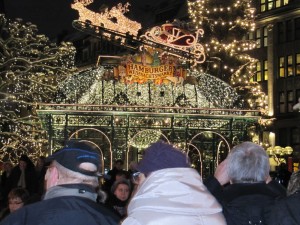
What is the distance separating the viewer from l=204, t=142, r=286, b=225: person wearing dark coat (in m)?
4.75

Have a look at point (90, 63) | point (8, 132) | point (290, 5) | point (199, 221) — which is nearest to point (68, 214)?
point (199, 221)

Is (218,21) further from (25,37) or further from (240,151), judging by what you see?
(240,151)

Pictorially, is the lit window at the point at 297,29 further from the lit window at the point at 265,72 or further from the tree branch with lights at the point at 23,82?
the tree branch with lights at the point at 23,82

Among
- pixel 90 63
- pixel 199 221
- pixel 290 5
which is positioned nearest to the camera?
pixel 199 221

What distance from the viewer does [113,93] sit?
22.2 m

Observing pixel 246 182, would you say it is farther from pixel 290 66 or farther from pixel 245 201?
pixel 290 66

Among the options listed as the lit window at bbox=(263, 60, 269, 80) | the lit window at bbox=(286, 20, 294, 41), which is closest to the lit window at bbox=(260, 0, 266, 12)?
the lit window at bbox=(286, 20, 294, 41)

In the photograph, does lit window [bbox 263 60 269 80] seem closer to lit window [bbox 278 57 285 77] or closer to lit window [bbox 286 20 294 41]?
lit window [bbox 278 57 285 77]

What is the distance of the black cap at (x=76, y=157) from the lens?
3666 mm

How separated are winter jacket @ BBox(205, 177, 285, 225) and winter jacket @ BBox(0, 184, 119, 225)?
3.63ft

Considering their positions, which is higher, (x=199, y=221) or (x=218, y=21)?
(x=218, y=21)

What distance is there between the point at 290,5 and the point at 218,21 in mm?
23106

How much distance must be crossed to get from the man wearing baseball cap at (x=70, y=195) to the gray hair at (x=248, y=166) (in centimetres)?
144

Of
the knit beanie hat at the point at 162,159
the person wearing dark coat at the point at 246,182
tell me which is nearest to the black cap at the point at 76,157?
the knit beanie hat at the point at 162,159
